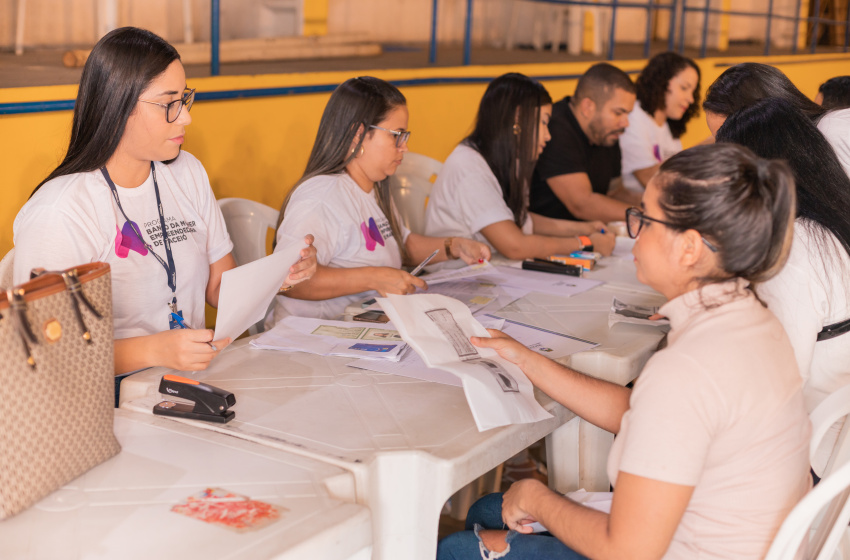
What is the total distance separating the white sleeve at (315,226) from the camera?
2453mm

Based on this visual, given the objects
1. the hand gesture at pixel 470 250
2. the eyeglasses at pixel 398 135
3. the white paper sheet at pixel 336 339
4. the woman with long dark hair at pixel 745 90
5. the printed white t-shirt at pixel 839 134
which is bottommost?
the white paper sheet at pixel 336 339

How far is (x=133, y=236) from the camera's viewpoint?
6.31ft

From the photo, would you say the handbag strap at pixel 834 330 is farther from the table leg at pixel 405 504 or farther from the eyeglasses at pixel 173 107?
the eyeglasses at pixel 173 107

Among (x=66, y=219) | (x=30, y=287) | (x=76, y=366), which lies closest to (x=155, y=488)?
(x=76, y=366)

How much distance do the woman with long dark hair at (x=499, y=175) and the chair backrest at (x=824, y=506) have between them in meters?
1.56

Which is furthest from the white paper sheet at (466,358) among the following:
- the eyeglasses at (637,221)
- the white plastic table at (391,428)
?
the eyeglasses at (637,221)

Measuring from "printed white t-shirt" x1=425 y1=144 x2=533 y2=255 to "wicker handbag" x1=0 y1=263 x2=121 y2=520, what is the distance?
189 centimetres

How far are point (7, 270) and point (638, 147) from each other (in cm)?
351

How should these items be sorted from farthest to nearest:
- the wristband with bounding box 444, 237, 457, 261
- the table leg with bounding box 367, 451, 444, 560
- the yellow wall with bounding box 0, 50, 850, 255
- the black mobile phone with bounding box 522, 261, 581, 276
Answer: the wristband with bounding box 444, 237, 457, 261 → the black mobile phone with bounding box 522, 261, 581, 276 → the yellow wall with bounding box 0, 50, 850, 255 → the table leg with bounding box 367, 451, 444, 560

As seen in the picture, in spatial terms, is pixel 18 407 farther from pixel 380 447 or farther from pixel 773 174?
pixel 773 174

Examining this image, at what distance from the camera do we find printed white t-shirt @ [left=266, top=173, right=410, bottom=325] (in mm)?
2477

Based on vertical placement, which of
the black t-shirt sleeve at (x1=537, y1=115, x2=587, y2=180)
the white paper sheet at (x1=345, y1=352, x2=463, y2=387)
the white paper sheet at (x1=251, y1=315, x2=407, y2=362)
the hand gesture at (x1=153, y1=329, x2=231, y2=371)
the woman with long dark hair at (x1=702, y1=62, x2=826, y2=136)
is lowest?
the white paper sheet at (x1=345, y1=352, x2=463, y2=387)

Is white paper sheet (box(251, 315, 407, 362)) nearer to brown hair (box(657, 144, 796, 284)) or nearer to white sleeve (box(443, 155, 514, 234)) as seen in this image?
brown hair (box(657, 144, 796, 284))

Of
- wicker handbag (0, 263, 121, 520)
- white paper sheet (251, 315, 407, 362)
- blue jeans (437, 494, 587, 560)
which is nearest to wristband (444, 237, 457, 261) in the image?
white paper sheet (251, 315, 407, 362)
